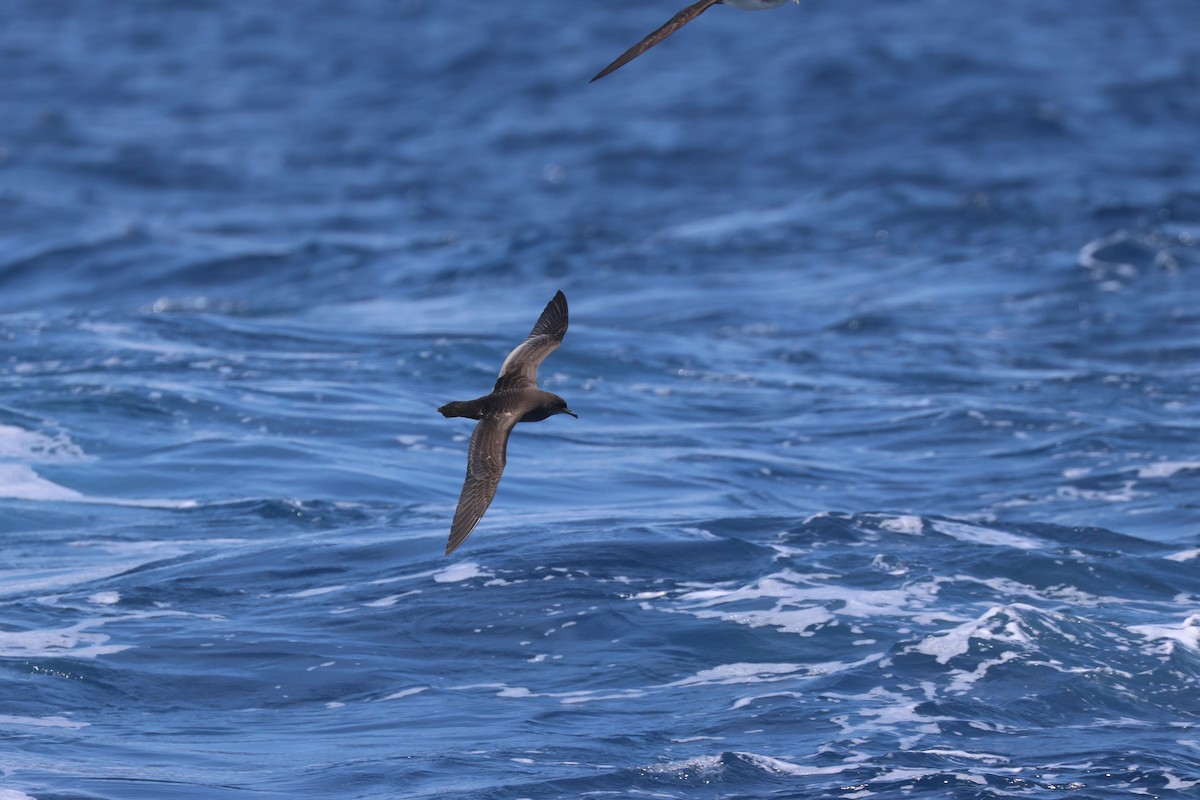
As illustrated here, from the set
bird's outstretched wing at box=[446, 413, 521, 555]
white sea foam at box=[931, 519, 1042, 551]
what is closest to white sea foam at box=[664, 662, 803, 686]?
bird's outstretched wing at box=[446, 413, 521, 555]

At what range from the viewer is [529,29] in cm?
5141

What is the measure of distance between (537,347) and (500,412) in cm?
96

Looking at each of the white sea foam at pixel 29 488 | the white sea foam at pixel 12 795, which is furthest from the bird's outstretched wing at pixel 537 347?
the white sea foam at pixel 29 488

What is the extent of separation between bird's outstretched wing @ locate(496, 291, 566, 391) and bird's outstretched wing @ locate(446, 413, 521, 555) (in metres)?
0.50

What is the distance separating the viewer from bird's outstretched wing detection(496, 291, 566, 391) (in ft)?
33.1

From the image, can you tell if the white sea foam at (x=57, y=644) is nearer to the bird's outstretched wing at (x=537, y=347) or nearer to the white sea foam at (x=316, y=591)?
the white sea foam at (x=316, y=591)

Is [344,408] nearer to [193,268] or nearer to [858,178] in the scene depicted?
[193,268]

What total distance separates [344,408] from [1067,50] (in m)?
32.8

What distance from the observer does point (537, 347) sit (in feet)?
34.3

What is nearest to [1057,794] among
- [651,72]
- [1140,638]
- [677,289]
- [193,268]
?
[1140,638]

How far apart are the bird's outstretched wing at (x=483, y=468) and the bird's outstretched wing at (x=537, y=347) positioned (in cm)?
50

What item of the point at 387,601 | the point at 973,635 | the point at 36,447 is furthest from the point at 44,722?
the point at 36,447

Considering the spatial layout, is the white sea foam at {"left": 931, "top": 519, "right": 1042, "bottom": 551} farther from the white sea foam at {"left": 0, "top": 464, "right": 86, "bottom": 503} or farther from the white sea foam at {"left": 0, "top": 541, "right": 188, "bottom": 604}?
the white sea foam at {"left": 0, "top": 464, "right": 86, "bottom": 503}

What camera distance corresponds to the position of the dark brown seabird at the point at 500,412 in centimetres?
903
